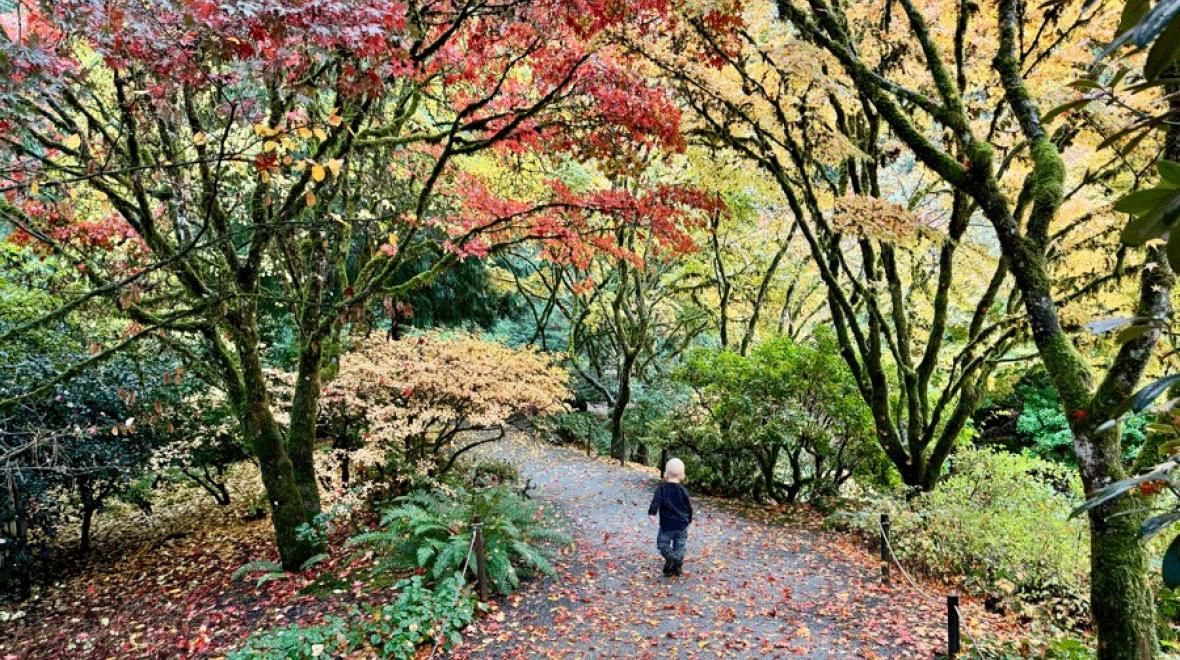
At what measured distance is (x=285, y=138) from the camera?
327 centimetres

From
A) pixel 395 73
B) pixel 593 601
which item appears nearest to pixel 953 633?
pixel 593 601

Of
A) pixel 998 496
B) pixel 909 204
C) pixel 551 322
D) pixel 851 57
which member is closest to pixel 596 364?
pixel 551 322

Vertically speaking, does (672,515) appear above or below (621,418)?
below

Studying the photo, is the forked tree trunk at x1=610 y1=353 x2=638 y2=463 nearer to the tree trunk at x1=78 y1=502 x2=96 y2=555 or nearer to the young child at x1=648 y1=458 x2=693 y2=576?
the young child at x1=648 y1=458 x2=693 y2=576

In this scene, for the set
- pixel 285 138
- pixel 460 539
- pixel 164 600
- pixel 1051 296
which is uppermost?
pixel 285 138

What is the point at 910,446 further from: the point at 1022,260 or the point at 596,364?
the point at 596,364

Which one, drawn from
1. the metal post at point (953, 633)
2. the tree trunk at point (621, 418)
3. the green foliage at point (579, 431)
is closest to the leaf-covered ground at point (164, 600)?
the metal post at point (953, 633)

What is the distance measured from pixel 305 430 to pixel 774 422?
6885 mm

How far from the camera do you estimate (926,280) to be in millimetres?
12391

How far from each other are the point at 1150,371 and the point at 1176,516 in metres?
13.8

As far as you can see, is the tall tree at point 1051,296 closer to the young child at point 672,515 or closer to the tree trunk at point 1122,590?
the tree trunk at point 1122,590

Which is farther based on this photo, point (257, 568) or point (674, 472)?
point (257, 568)

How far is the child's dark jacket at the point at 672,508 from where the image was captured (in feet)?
23.1

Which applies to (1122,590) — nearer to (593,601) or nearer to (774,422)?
(593,601)
